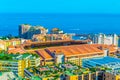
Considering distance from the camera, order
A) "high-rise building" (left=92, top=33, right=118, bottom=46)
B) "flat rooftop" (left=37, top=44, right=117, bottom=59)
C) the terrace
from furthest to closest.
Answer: "high-rise building" (left=92, top=33, right=118, bottom=46), "flat rooftop" (left=37, top=44, right=117, bottom=59), the terrace

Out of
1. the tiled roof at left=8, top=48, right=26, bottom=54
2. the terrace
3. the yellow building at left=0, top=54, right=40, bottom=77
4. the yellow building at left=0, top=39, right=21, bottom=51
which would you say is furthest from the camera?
the yellow building at left=0, top=39, right=21, bottom=51

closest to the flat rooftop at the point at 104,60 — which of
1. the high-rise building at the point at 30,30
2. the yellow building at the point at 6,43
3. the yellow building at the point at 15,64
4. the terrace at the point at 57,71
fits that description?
the terrace at the point at 57,71

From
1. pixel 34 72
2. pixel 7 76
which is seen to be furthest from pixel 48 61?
pixel 7 76

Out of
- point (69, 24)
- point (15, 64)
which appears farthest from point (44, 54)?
point (69, 24)

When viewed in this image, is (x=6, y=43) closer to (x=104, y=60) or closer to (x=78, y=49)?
(x=78, y=49)

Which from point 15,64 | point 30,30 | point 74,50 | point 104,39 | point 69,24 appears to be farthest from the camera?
point 69,24

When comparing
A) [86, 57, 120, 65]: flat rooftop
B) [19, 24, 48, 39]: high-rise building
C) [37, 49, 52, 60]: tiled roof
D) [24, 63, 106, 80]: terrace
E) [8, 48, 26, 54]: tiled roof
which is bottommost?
[86, 57, 120, 65]: flat rooftop

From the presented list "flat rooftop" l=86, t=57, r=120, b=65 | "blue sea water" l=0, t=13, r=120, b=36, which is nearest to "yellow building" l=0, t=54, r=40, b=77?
"flat rooftop" l=86, t=57, r=120, b=65

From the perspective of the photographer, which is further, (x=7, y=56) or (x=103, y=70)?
(x=7, y=56)

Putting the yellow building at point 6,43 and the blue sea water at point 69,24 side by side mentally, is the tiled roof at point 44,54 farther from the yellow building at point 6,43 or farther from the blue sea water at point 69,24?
the blue sea water at point 69,24

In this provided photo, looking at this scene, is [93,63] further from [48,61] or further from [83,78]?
[83,78]

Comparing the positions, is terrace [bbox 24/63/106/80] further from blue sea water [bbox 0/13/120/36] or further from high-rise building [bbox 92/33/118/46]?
blue sea water [bbox 0/13/120/36]
